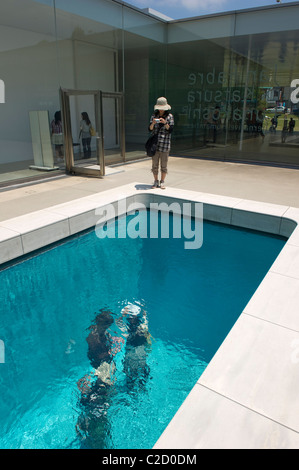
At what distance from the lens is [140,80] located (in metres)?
11.1

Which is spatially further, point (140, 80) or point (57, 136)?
point (140, 80)

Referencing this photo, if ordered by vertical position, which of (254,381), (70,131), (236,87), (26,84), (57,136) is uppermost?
(236,87)

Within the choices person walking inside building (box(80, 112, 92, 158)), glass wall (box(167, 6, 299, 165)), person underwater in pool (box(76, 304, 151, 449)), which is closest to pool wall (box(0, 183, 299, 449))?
person underwater in pool (box(76, 304, 151, 449))

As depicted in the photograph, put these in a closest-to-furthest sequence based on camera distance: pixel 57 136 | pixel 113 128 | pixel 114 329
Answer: pixel 114 329 < pixel 57 136 < pixel 113 128

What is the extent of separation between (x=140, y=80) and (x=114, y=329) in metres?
9.79

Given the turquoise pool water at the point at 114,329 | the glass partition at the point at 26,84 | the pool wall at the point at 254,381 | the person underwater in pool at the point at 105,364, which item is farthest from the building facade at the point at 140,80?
the person underwater in pool at the point at 105,364

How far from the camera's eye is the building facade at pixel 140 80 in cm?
816

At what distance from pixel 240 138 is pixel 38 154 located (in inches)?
272

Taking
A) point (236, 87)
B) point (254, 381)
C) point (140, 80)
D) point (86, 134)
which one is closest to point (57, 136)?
point (86, 134)

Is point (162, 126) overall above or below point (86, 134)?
above

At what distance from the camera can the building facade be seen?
8.16 meters

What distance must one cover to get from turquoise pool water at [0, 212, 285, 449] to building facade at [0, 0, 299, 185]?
414 centimetres

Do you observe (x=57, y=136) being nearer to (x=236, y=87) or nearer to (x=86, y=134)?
(x=86, y=134)

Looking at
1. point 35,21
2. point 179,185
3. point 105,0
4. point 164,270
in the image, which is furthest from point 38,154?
point 164,270
